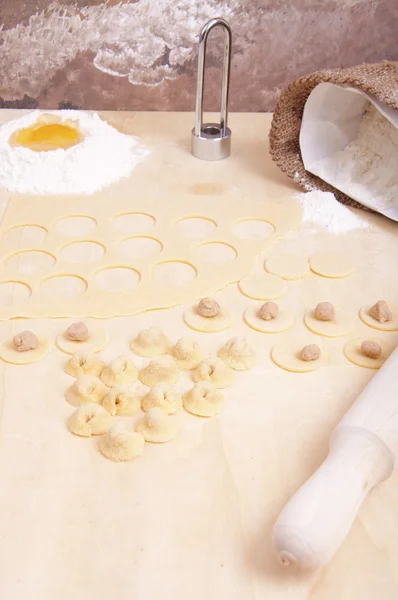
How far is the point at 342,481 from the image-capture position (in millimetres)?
581

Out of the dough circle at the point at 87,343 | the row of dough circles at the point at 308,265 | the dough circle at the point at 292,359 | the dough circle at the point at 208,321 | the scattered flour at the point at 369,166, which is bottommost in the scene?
the dough circle at the point at 87,343

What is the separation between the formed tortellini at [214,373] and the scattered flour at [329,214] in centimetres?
36

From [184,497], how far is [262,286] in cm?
35

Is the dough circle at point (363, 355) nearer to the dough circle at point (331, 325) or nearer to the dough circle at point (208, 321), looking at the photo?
the dough circle at point (331, 325)

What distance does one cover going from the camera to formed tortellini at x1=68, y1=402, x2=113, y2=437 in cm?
69

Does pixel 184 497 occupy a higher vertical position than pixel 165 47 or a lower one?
lower

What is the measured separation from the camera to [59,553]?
0.58m

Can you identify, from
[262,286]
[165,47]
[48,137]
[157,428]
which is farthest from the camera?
[165,47]

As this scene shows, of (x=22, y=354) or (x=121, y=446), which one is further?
(x=22, y=354)

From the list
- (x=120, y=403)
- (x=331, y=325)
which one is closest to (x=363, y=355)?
(x=331, y=325)

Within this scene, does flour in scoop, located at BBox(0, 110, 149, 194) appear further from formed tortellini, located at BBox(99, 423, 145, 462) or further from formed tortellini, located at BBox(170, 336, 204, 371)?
formed tortellini, located at BBox(99, 423, 145, 462)

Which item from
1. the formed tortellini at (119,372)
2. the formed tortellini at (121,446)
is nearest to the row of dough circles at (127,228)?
the formed tortellini at (119,372)

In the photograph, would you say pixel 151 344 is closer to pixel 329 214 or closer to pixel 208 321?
pixel 208 321

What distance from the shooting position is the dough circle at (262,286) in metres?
0.89
